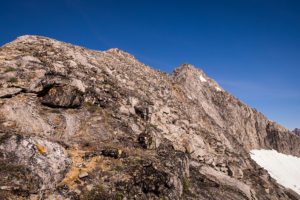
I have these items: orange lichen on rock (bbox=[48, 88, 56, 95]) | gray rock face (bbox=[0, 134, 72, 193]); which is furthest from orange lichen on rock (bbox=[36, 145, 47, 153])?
orange lichen on rock (bbox=[48, 88, 56, 95])

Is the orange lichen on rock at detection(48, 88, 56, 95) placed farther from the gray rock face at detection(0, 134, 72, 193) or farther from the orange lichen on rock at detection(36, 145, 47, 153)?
the orange lichen on rock at detection(36, 145, 47, 153)

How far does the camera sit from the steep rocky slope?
6.93 meters

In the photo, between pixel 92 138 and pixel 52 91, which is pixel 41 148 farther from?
pixel 52 91

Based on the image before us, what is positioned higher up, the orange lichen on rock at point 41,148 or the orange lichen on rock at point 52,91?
the orange lichen on rock at point 52,91

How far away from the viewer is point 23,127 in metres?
8.88

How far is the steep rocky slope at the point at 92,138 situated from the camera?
273 inches

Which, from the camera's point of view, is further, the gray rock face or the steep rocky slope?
the steep rocky slope

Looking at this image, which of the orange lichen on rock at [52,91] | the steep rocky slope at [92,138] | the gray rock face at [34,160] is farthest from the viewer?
the orange lichen on rock at [52,91]

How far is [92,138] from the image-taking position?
35.9ft

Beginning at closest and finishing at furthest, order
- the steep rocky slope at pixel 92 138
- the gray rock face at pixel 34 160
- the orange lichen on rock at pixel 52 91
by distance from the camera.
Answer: the gray rock face at pixel 34 160 → the steep rocky slope at pixel 92 138 → the orange lichen on rock at pixel 52 91

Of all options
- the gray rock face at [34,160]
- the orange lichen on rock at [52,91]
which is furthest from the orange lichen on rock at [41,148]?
the orange lichen on rock at [52,91]

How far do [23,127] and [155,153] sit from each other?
845 cm

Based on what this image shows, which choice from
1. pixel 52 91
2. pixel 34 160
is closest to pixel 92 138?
pixel 34 160

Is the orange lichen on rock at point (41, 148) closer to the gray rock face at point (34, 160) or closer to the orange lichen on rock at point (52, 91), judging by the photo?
the gray rock face at point (34, 160)
